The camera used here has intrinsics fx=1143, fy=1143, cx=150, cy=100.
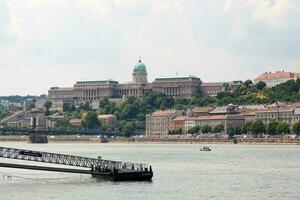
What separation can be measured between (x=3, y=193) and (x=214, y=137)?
11144 centimetres

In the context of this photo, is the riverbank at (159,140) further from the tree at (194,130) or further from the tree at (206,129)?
the tree at (206,129)

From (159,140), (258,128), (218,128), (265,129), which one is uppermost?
(218,128)

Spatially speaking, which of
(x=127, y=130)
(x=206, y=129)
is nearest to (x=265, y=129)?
(x=206, y=129)

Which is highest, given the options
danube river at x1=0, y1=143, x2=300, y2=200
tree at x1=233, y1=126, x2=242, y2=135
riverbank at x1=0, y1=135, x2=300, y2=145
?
tree at x1=233, y1=126, x2=242, y2=135

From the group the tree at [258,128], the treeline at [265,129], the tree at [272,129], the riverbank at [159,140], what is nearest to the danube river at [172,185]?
the riverbank at [159,140]

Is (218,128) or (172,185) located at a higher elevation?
(218,128)

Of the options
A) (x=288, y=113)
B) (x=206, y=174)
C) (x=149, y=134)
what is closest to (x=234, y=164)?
(x=206, y=174)

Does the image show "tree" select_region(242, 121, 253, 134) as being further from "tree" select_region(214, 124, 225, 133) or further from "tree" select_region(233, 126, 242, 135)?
"tree" select_region(214, 124, 225, 133)

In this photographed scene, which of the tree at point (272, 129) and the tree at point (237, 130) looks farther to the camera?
the tree at point (237, 130)

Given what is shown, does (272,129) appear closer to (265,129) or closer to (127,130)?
(265,129)

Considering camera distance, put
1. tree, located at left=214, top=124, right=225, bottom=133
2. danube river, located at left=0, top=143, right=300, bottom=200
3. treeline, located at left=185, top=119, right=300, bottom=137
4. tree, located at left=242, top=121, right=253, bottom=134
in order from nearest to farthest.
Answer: danube river, located at left=0, top=143, right=300, bottom=200
treeline, located at left=185, top=119, right=300, bottom=137
tree, located at left=242, top=121, right=253, bottom=134
tree, located at left=214, top=124, right=225, bottom=133

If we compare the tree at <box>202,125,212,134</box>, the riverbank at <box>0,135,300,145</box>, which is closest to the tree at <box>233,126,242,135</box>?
the riverbank at <box>0,135,300,145</box>

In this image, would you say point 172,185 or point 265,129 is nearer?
point 172,185

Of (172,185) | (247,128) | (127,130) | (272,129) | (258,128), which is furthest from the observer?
(127,130)
